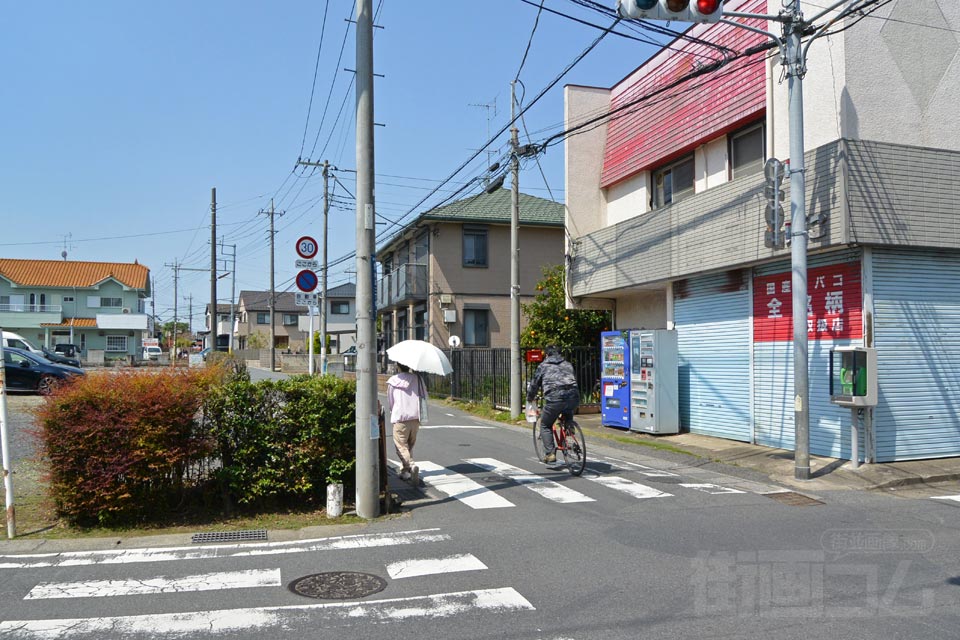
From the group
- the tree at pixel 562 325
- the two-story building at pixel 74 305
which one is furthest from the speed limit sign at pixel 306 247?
the two-story building at pixel 74 305

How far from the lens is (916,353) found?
11.3 m

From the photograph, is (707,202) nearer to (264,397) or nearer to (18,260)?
(264,397)

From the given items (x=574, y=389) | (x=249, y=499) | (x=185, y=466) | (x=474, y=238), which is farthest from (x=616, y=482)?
(x=474, y=238)

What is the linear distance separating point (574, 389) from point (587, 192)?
965 centimetres

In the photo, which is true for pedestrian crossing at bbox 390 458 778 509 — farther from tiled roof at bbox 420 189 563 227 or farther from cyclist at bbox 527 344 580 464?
tiled roof at bbox 420 189 563 227

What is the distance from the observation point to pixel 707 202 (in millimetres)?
13977

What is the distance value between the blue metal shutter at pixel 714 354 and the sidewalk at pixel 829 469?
836 mm

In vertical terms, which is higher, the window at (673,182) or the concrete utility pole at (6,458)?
the window at (673,182)

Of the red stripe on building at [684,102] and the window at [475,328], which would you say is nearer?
the red stripe on building at [684,102]

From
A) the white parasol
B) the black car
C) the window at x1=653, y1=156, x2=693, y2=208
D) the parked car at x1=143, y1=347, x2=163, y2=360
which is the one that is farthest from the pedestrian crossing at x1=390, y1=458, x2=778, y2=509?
the parked car at x1=143, y1=347, x2=163, y2=360

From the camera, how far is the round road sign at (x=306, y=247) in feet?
46.0

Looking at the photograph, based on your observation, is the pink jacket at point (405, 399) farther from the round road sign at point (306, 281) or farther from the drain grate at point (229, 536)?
the round road sign at point (306, 281)

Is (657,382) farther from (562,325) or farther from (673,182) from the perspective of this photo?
(562,325)

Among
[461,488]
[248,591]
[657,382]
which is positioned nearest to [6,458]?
[248,591]
